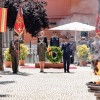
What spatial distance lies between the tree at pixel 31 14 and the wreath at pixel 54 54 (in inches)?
310

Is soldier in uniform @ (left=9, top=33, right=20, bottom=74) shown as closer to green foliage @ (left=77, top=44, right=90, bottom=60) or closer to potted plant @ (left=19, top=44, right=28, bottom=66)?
potted plant @ (left=19, top=44, right=28, bottom=66)

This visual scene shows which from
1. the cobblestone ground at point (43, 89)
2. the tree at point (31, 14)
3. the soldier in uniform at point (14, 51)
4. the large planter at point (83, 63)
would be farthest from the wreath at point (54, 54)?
the tree at point (31, 14)

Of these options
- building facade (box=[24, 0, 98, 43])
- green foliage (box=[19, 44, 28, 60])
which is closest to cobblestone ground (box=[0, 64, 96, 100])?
green foliage (box=[19, 44, 28, 60])

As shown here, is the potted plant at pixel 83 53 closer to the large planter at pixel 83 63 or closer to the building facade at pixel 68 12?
the large planter at pixel 83 63

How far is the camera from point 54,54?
2184 centimetres

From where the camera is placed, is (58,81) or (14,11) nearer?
(58,81)

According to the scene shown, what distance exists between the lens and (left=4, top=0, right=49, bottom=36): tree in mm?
29266

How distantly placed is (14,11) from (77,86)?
1599 cm

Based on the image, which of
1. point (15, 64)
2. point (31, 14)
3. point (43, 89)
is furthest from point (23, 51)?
point (43, 89)

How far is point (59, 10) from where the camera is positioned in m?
33.0

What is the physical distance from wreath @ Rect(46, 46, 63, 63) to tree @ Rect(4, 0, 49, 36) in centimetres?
786

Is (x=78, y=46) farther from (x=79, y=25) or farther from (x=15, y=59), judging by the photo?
(x=15, y=59)

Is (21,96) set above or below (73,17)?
below

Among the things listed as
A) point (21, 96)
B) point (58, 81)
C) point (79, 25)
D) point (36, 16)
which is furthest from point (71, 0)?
point (21, 96)
